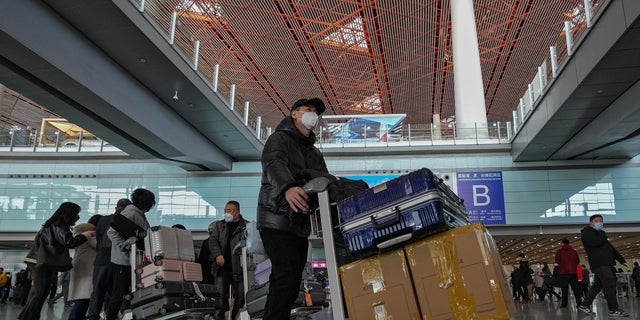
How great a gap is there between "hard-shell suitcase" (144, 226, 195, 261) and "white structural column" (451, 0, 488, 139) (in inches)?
647

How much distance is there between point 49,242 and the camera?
5902 mm

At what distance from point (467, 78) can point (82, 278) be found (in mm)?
17986

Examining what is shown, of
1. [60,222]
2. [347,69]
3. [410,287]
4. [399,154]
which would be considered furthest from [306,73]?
[410,287]

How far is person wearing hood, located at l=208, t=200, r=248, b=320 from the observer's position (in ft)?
21.2

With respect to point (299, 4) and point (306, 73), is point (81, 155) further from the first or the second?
point (306, 73)

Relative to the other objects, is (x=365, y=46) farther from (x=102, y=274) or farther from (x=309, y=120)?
(x=309, y=120)

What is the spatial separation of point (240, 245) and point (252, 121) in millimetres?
13193

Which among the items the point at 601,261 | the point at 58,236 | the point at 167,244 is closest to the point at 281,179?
the point at 167,244

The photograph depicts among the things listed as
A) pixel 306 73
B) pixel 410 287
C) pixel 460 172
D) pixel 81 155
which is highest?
pixel 306 73

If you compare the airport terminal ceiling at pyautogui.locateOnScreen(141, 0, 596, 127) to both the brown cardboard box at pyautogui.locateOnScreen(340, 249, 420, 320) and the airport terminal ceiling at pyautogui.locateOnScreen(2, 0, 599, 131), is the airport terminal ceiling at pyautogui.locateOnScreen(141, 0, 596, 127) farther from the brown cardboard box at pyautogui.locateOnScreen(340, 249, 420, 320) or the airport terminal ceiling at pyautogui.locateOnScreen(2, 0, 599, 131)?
the brown cardboard box at pyautogui.locateOnScreen(340, 249, 420, 320)

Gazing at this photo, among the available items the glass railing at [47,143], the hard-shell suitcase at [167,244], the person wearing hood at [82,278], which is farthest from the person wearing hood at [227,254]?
the glass railing at [47,143]

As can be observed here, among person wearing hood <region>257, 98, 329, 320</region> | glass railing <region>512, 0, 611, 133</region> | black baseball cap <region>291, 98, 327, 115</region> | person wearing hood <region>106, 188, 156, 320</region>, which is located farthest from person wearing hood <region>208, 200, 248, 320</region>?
glass railing <region>512, 0, 611, 133</region>

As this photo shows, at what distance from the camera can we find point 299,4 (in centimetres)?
2539

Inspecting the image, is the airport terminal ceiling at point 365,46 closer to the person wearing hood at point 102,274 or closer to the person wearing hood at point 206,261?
the person wearing hood at point 206,261
